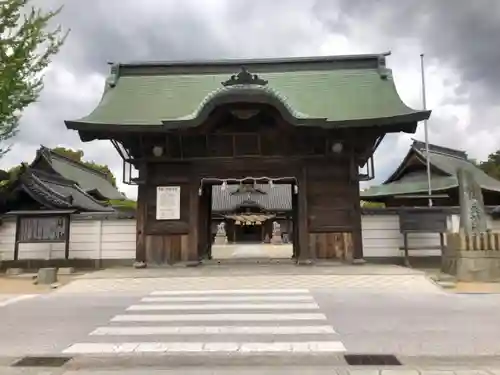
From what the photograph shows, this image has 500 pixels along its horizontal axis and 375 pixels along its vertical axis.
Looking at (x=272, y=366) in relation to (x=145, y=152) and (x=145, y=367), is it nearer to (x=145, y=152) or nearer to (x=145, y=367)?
(x=145, y=367)

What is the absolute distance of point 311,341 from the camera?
5516mm

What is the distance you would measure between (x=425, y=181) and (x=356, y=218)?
11.5 metres

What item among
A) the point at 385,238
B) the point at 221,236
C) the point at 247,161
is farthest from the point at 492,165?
the point at 247,161

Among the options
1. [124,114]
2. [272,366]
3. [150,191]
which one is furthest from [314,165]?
[272,366]

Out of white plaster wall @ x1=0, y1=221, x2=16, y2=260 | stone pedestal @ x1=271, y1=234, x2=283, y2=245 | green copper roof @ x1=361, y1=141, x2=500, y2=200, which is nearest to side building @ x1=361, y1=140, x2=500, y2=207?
green copper roof @ x1=361, y1=141, x2=500, y2=200

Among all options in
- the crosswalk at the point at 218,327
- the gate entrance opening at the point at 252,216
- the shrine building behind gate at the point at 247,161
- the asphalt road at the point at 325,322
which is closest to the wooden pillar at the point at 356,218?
the shrine building behind gate at the point at 247,161

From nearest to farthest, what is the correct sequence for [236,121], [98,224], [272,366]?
[272,366]
[236,121]
[98,224]

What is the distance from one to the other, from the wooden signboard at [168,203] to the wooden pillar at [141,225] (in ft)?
1.36

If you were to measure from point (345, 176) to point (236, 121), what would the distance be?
11.6 feet

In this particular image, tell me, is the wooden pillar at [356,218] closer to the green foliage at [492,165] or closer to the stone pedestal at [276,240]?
the stone pedestal at [276,240]

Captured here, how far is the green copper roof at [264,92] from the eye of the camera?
1252 cm

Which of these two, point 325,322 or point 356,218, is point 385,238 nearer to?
point 356,218

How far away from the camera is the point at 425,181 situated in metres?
23.2

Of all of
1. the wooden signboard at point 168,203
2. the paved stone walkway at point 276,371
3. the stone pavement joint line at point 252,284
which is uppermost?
the wooden signboard at point 168,203
